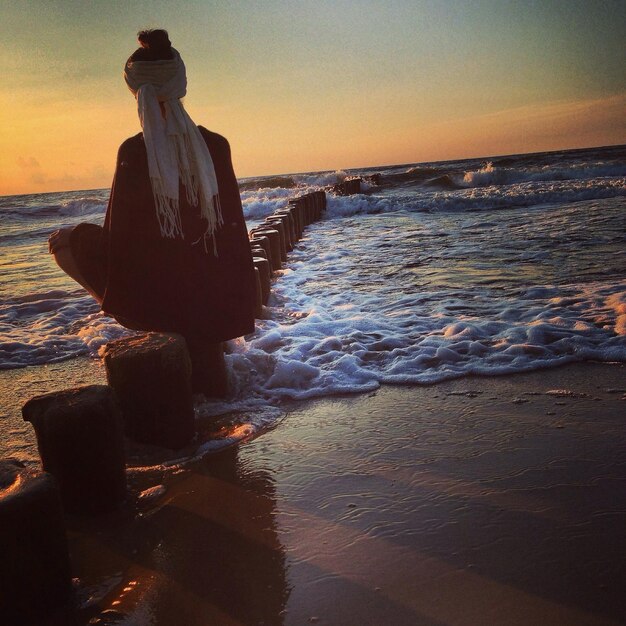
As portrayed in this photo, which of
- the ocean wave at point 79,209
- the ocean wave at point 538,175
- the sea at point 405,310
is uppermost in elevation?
the ocean wave at point 79,209

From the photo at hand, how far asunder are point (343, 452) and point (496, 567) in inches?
41.9

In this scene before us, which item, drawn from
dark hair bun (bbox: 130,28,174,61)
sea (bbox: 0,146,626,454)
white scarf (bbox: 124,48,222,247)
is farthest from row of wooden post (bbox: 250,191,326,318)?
dark hair bun (bbox: 130,28,174,61)

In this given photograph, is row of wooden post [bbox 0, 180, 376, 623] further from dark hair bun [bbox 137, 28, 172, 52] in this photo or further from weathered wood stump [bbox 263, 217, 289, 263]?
weathered wood stump [bbox 263, 217, 289, 263]

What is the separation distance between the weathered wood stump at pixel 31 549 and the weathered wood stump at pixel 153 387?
1073 millimetres

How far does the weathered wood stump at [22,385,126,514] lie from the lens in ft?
7.77

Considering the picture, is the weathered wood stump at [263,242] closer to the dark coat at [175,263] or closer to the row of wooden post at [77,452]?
the dark coat at [175,263]

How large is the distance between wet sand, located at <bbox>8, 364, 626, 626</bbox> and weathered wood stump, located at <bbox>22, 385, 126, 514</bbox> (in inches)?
3.6

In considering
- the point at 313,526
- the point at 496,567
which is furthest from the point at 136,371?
the point at 496,567

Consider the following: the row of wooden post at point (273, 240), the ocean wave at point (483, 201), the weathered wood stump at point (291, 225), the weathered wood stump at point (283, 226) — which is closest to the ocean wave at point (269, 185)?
the ocean wave at point (483, 201)

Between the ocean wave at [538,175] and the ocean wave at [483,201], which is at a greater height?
the ocean wave at [538,175]

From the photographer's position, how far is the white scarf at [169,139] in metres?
3.14

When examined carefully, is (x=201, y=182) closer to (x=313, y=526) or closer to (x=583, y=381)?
(x=313, y=526)

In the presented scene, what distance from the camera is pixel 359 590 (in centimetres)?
188

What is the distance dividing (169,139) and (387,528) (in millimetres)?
2157
